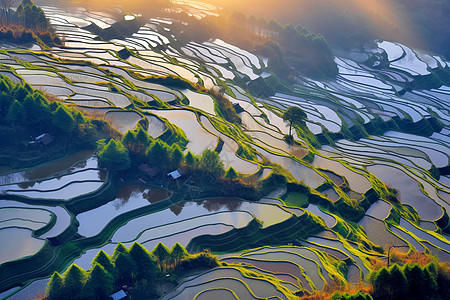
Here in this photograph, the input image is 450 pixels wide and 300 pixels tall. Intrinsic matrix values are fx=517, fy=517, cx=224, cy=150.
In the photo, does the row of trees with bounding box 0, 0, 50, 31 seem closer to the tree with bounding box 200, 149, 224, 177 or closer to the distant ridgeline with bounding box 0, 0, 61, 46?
the distant ridgeline with bounding box 0, 0, 61, 46

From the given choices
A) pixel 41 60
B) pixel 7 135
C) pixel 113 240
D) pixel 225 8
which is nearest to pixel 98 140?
pixel 7 135

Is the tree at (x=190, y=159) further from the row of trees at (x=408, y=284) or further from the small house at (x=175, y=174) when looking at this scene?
the row of trees at (x=408, y=284)

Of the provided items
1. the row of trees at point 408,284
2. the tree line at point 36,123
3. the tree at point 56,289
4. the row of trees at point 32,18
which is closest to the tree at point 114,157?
the tree line at point 36,123

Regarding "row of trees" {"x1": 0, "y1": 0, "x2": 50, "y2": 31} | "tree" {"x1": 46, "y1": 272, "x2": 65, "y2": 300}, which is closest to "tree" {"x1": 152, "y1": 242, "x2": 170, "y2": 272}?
"tree" {"x1": 46, "y1": 272, "x2": 65, "y2": 300}

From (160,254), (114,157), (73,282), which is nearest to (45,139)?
(114,157)

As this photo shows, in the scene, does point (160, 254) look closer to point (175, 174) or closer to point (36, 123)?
point (175, 174)
